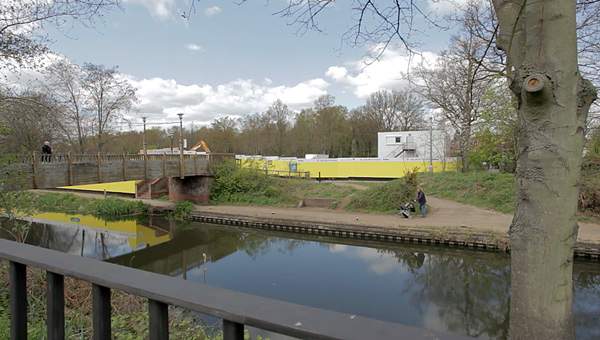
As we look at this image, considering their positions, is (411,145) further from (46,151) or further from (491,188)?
(46,151)

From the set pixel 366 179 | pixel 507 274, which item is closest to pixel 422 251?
pixel 507 274

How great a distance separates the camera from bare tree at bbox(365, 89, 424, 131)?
148 feet

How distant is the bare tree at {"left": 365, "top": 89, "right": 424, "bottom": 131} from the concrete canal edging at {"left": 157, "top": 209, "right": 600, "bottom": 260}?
2997 centimetres

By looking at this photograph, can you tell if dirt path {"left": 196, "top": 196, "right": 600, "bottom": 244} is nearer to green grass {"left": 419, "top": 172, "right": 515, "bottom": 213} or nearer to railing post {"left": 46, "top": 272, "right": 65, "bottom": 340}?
green grass {"left": 419, "top": 172, "right": 515, "bottom": 213}

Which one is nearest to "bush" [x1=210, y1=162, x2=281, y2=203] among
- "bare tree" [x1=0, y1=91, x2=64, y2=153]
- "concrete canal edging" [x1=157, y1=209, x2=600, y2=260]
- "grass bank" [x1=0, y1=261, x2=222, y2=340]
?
"concrete canal edging" [x1=157, y1=209, x2=600, y2=260]

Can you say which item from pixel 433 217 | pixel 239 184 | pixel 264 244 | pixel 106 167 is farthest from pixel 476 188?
pixel 106 167

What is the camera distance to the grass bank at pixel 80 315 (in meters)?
2.28

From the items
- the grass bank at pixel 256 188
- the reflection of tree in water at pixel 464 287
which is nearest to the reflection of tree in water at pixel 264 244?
the reflection of tree in water at pixel 464 287

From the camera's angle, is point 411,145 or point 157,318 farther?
point 411,145

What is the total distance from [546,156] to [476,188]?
2040 centimetres

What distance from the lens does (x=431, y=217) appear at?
1661cm

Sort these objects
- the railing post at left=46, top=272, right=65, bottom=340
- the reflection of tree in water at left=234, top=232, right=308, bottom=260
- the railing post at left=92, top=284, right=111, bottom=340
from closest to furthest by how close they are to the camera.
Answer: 1. the railing post at left=92, top=284, right=111, bottom=340
2. the railing post at left=46, top=272, right=65, bottom=340
3. the reflection of tree in water at left=234, top=232, right=308, bottom=260

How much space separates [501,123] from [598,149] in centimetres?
412

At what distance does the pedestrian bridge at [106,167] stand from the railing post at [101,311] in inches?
437
